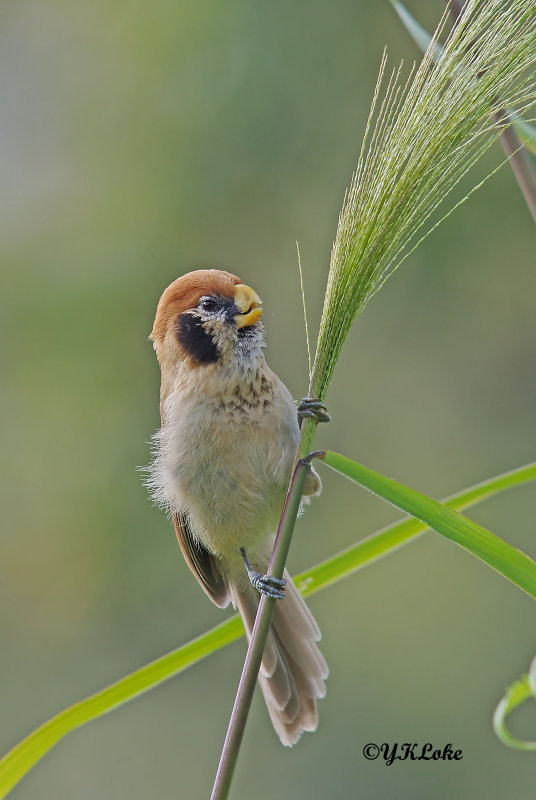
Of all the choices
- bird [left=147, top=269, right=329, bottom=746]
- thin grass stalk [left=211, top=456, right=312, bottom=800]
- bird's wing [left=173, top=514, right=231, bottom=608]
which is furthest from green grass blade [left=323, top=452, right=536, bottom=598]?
bird's wing [left=173, top=514, right=231, bottom=608]

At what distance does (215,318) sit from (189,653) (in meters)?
0.94

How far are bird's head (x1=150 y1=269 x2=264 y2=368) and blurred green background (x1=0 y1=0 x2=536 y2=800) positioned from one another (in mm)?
1861

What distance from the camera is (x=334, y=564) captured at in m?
1.41

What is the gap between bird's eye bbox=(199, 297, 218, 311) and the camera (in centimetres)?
214

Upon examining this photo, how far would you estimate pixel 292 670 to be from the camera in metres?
2.23

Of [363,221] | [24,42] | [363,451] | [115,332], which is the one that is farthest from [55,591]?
[363,221]

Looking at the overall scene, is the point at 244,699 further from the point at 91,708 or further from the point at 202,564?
the point at 202,564

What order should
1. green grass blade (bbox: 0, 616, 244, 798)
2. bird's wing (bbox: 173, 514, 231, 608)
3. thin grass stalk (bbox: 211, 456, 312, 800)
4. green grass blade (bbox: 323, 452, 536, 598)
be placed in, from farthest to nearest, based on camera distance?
1. bird's wing (bbox: 173, 514, 231, 608)
2. green grass blade (bbox: 0, 616, 244, 798)
3. green grass blade (bbox: 323, 452, 536, 598)
4. thin grass stalk (bbox: 211, 456, 312, 800)

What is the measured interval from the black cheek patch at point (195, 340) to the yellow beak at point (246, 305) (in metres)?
0.09

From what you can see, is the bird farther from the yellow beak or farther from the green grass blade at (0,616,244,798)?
the green grass blade at (0,616,244,798)

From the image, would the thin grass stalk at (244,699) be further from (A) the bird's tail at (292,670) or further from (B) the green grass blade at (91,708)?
(A) the bird's tail at (292,670)

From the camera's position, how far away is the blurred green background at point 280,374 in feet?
14.3

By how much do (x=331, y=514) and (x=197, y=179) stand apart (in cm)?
200

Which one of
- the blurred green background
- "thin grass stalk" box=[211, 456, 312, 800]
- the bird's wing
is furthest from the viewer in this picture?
the blurred green background
